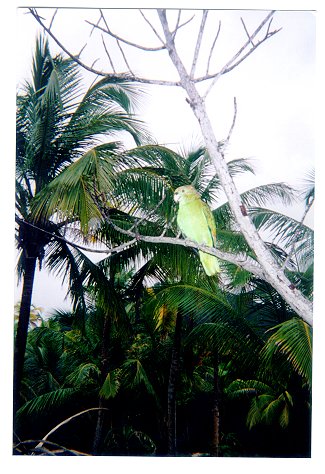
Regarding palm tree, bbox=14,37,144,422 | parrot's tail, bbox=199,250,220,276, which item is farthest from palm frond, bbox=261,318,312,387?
palm tree, bbox=14,37,144,422

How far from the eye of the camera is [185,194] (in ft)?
8.18

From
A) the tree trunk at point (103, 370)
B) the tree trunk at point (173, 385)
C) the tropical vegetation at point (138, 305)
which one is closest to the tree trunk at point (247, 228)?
the tropical vegetation at point (138, 305)

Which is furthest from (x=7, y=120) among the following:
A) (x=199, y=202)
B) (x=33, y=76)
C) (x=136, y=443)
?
(x=136, y=443)

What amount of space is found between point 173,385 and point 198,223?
98 cm

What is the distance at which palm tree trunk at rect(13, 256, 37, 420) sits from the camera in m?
2.34

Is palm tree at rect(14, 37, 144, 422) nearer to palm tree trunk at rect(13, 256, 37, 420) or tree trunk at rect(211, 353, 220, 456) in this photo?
palm tree trunk at rect(13, 256, 37, 420)

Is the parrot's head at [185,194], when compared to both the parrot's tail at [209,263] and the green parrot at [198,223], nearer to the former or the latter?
the green parrot at [198,223]

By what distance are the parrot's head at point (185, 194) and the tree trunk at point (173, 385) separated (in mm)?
660

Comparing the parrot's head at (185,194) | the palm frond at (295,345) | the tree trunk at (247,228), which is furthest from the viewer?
the parrot's head at (185,194)

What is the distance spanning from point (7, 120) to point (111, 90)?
25.1 inches

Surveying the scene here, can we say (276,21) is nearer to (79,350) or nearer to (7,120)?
(7,120)

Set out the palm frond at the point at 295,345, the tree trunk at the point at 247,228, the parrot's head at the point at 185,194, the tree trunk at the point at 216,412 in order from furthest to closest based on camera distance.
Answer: the parrot's head at the point at 185,194 → the tree trunk at the point at 216,412 → the palm frond at the point at 295,345 → the tree trunk at the point at 247,228

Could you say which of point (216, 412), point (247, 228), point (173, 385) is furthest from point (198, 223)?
point (216, 412)

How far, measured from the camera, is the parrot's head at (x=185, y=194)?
97.9 inches
